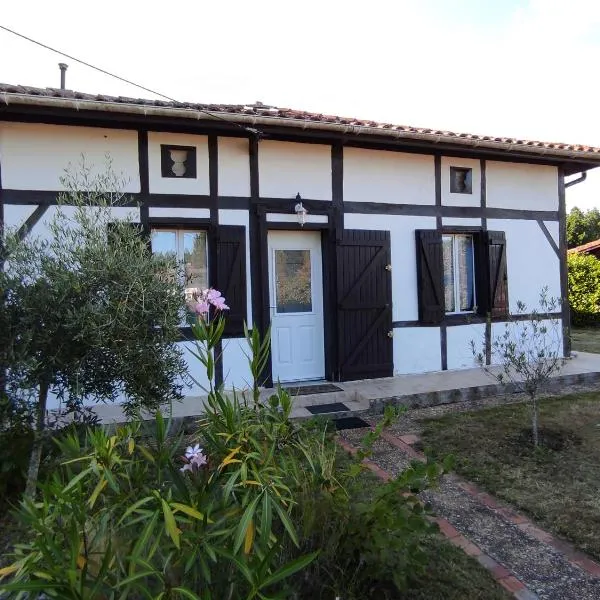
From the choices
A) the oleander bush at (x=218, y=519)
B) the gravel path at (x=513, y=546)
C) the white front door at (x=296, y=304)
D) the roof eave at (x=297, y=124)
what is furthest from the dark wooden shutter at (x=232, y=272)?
the oleander bush at (x=218, y=519)

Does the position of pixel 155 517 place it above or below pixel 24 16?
below

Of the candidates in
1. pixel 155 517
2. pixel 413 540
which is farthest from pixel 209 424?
pixel 413 540

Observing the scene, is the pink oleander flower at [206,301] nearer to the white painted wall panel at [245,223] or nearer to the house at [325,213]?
the house at [325,213]

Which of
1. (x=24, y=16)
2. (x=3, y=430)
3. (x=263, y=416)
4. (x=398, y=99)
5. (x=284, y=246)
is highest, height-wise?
(x=398, y=99)

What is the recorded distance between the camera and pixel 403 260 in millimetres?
6539

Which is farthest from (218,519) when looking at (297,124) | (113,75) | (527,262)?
(527,262)

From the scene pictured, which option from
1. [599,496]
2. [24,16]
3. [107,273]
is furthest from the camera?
[24,16]

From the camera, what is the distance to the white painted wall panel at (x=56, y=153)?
4902 millimetres

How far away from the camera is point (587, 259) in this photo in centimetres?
1321

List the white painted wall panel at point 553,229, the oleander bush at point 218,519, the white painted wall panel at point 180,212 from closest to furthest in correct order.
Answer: the oleander bush at point 218,519 < the white painted wall panel at point 180,212 < the white painted wall panel at point 553,229

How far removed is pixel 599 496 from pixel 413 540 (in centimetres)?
194

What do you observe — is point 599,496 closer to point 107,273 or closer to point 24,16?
point 107,273

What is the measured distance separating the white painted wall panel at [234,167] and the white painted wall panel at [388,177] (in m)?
1.30

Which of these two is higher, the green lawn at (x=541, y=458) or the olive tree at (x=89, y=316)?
→ the olive tree at (x=89, y=316)
